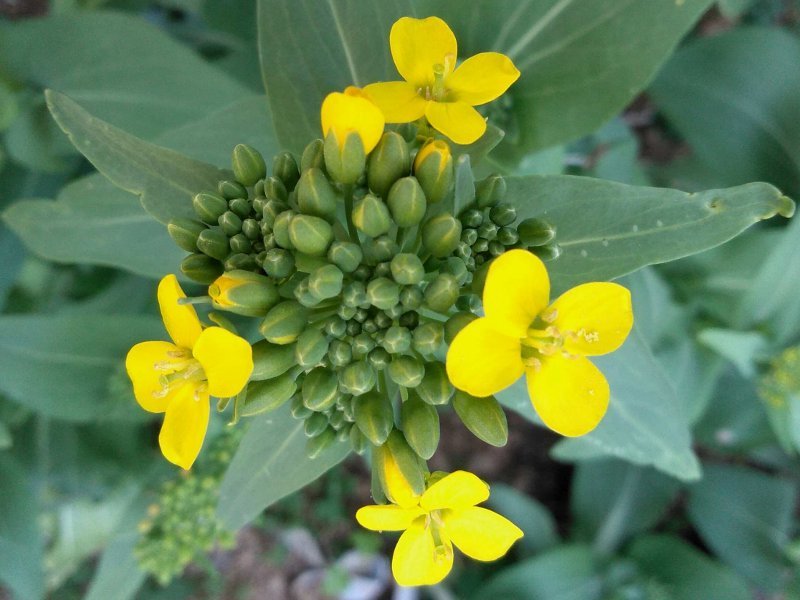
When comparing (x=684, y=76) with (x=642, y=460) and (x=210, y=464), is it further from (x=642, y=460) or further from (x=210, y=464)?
(x=210, y=464)

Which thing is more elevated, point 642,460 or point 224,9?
point 224,9

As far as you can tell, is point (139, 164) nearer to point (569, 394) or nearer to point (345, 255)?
point (345, 255)

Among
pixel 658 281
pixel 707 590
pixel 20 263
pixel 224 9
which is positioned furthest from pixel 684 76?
pixel 20 263

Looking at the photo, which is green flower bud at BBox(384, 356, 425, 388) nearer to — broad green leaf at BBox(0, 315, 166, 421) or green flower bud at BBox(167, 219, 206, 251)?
green flower bud at BBox(167, 219, 206, 251)

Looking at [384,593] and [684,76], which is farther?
[384,593]

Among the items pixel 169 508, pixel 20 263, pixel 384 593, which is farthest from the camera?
pixel 384 593

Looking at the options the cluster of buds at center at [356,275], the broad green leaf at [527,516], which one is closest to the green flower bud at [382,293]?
the cluster of buds at center at [356,275]
